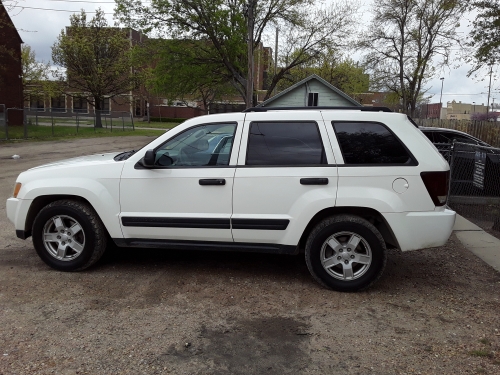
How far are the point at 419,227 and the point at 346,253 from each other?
2.49 ft

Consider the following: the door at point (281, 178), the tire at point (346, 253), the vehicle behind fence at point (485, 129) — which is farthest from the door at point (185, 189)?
the vehicle behind fence at point (485, 129)

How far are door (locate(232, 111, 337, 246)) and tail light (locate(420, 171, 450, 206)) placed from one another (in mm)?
897

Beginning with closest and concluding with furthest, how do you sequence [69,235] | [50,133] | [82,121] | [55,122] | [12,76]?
[69,235] → [50,133] → [55,122] → [12,76] → [82,121]

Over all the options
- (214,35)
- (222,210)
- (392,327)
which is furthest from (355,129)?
(214,35)

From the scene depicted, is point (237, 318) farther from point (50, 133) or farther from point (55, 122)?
point (55, 122)

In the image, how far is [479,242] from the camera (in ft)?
22.9

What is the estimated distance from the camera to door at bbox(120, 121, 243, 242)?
4832mm

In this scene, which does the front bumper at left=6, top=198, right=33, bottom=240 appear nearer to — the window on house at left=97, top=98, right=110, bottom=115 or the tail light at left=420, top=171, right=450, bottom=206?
the tail light at left=420, top=171, right=450, bottom=206

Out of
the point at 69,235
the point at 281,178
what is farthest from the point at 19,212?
the point at 281,178

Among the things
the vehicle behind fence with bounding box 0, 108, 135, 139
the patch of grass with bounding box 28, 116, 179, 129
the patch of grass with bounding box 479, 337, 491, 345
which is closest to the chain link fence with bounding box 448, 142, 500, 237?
the patch of grass with bounding box 479, 337, 491, 345

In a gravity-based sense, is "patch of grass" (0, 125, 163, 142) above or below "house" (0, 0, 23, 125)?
below

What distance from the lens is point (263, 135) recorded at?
493 cm

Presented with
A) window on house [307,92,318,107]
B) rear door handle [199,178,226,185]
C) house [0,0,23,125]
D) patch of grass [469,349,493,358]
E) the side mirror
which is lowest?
patch of grass [469,349,493,358]

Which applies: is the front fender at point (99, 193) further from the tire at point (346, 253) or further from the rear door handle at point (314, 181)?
the tire at point (346, 253)
